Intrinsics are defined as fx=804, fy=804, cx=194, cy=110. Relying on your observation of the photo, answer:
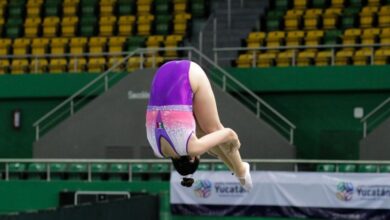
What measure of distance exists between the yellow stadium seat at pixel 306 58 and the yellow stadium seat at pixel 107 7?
733 cm

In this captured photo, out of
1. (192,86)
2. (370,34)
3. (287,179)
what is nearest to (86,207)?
(287,179)

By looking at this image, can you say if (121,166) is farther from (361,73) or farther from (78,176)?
(361,73)

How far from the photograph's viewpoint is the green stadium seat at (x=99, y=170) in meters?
18.7

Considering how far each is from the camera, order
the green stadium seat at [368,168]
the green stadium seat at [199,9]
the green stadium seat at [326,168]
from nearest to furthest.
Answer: the green stadium seat at [368,168]
the green stadium seat at [326,168]
the green stadium seat at [199,9]

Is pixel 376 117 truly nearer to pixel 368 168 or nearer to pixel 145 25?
pixel 368 168

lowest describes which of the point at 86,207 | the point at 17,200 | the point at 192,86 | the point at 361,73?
the point at 17,200

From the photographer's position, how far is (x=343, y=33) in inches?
851

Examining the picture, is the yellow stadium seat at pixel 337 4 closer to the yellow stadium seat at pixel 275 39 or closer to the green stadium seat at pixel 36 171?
the yellow stadium seat at pixel 275 39

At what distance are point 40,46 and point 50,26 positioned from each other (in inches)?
48.5

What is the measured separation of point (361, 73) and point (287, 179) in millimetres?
4239

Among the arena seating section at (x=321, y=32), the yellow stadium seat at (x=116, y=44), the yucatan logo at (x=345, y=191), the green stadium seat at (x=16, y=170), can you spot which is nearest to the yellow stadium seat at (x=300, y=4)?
the arena seating section at (x=321, y=32)

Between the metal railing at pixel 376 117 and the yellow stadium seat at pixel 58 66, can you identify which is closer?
the metal railing at pixel 376 117

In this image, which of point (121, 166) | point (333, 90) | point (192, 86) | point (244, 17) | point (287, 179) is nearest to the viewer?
point (192, 86)

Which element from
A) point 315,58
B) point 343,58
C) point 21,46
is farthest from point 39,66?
point 343,58
